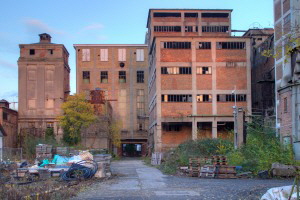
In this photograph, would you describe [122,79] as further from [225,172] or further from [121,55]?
[225,172]

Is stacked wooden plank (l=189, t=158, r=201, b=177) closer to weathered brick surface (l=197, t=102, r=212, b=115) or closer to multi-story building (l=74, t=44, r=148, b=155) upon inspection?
weathered brick surface (l=197, t=102, r=212, b=115)

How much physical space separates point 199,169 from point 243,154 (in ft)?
17.1

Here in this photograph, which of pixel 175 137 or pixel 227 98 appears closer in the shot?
pixel 227 98

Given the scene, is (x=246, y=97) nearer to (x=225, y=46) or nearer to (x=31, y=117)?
(x=225, y=46)

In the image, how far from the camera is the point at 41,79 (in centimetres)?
6384

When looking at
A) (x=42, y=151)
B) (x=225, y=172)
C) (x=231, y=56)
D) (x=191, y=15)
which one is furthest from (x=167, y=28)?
(x=225, y=172)

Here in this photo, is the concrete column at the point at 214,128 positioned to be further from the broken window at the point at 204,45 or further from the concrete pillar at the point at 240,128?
the concrete pillar at the point at 240,128

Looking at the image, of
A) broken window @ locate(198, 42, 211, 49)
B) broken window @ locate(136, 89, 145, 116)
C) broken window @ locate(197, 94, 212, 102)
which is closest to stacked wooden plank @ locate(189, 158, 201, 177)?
broken window @ locate(197, 94, 212, 102)

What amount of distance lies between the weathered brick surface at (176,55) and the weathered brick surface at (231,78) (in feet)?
13.9

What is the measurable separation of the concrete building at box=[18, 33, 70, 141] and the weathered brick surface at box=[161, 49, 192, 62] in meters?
19.5

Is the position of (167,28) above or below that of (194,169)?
Result: above

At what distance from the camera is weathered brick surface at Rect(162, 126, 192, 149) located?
54000 millimetres

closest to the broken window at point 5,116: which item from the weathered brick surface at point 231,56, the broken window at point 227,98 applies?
the broken window at point 227,98

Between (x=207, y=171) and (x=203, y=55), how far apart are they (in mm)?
31268
